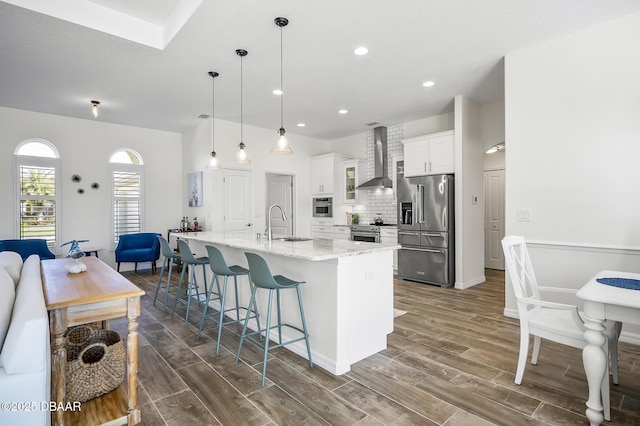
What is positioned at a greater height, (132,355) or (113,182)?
(113,182)

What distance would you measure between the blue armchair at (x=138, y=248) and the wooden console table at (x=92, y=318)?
4.47 meters

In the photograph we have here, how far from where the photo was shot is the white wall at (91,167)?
18.3ft

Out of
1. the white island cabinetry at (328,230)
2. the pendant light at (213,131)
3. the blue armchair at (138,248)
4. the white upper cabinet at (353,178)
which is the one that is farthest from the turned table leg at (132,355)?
the white upper cabinet at (353,178)

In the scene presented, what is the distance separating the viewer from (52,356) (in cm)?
171

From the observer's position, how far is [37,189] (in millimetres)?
5836

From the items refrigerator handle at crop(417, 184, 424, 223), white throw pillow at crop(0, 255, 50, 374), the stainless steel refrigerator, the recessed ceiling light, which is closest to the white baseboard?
the stainless steel refrigerator

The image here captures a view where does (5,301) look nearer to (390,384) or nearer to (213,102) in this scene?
(390,384)

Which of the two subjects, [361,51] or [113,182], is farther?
[113,182]

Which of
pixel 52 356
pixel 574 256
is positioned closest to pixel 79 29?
pixel 52 356

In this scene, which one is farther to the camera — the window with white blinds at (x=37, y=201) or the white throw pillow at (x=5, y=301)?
the window with white blinds at (x=37, y=201)

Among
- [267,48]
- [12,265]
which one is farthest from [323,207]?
[12,265]

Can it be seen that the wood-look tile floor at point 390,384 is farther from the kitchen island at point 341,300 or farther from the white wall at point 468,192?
the white wall at point 468,192

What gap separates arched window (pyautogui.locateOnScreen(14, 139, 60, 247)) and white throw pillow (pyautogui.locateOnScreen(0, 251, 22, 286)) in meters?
4.20

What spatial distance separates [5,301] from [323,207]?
6338 millimetres
